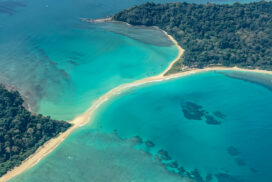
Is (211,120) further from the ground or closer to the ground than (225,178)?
further from the ground

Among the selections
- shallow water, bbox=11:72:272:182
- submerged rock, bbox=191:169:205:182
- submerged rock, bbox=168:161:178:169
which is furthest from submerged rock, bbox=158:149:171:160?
submerged rock, bbox=191:169:205:182

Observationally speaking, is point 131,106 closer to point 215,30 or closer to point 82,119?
point 82,119

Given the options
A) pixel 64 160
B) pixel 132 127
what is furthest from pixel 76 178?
pixel 132 127

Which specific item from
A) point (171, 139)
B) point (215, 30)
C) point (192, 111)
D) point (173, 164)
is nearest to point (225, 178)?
point (173, 164)

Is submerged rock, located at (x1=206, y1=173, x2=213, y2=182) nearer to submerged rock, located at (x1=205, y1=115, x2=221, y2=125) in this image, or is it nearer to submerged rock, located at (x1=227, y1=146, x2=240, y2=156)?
submerged rock, located at (x1=227, y1=146, x2=240, y2=156)

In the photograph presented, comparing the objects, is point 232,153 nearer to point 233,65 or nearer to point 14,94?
point 233,65

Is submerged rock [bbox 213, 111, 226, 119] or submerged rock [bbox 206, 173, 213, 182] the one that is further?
submerged rock [bbox 213, 111, 226, 119]
